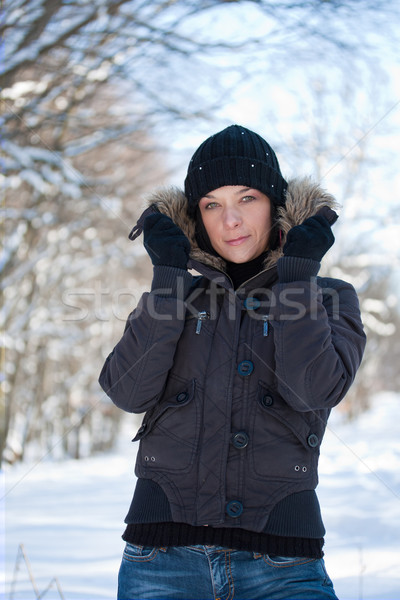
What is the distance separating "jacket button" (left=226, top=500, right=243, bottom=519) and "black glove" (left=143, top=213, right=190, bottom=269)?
2.60 feet

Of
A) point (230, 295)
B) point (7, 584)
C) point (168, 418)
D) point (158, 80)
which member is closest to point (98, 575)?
point (7, 584)

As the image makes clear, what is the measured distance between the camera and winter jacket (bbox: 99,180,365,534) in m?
1.72

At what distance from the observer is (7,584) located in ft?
9.95

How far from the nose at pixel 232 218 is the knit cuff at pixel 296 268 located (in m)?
0.33

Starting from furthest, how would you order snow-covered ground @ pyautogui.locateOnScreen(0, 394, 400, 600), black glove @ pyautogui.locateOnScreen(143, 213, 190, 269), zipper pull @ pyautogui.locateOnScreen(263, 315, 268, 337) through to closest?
snow-covered ground @ pyautogui.locateOnScreen(0, 394, 400, 600) → black glove @ pyautogui.locateOnScreen(143, 213, 190, 269) → zipper pull @ pyautogui.locateOnScreen(263, 315, 268, 337)

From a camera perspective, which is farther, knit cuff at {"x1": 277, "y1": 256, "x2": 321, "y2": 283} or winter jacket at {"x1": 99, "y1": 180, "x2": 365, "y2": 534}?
knit cuff at {"x1": 277, "y1": 256, "x2": 321, "y2": 283}

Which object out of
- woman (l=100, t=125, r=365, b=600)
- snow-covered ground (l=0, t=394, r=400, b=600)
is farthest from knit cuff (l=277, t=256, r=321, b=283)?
snow-covered ground (l=0, t=394, r=400, b=600)

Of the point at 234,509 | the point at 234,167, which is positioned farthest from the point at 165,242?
the point at 234,509

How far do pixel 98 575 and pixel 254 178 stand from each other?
232cm

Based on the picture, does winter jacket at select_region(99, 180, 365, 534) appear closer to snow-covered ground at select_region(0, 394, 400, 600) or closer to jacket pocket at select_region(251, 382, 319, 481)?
jacket pocket at select_region(251, 382, 319, 481)

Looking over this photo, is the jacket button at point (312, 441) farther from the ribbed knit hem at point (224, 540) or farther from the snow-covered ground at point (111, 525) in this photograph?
the snow-covered ground at point (111, 525)

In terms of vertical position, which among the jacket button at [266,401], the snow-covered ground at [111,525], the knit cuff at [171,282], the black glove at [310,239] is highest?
the black glove at [310,239]

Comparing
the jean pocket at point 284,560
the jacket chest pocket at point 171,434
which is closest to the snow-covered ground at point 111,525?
the jean pocket at point 284,560

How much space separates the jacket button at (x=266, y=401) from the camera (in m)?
1.77
